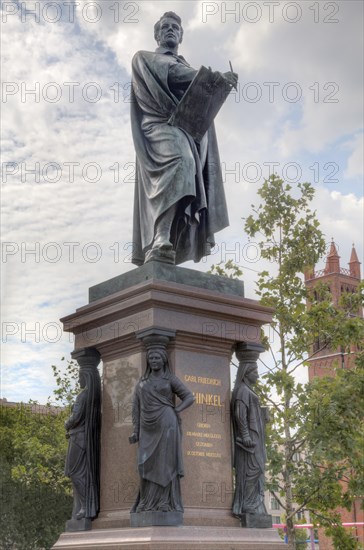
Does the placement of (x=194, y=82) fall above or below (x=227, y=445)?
above

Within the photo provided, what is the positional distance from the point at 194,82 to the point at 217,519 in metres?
5.12

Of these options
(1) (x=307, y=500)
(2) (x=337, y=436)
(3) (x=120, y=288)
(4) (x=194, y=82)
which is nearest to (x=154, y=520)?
(3) (x=120, y=288)

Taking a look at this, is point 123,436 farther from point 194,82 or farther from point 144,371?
point 194,82

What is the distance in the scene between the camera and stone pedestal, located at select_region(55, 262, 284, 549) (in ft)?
29.1

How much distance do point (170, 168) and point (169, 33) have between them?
82.2 inches

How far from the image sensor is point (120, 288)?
9.90m

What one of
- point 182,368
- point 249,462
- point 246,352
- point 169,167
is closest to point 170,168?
point 169,167

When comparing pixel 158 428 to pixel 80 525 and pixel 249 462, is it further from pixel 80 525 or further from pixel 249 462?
pixel 80 525

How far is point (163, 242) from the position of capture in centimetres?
978

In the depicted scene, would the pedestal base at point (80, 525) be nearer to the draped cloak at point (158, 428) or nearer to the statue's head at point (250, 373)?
the draped cloak at point (158, 428)

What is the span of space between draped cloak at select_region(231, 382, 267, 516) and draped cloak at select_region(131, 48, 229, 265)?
2.17 metres

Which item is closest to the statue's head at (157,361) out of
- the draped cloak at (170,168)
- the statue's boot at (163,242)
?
the statue's boot at (163,242)

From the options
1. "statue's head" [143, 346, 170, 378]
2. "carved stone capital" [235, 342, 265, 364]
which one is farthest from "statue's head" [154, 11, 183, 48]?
"statue's head" [143, 346, 170, 378]

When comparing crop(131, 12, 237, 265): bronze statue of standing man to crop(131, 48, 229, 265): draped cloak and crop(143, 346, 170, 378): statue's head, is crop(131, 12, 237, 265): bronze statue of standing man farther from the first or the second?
crop(143, 346, 170, 378): statue's head
